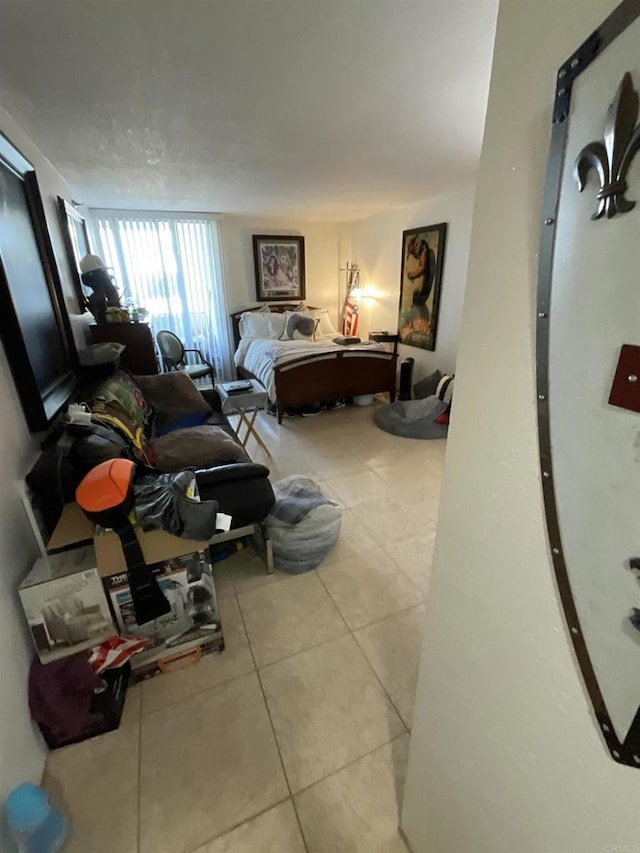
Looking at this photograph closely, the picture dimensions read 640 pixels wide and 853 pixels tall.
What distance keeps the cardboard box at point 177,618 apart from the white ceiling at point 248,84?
188cm

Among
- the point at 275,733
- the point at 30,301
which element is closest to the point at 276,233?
the point at 30,301

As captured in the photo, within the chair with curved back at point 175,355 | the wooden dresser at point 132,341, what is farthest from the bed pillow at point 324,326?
the wooden dresser at point 132,341

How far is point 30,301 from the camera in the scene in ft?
5.14

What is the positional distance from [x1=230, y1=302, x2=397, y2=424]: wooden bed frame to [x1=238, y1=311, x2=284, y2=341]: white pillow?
1196 millimetres

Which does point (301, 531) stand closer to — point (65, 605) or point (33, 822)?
point (65, 605)

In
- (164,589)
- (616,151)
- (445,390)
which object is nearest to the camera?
(616,151)

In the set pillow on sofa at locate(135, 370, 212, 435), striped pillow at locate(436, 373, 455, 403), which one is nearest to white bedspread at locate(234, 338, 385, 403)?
striped pillow at locate(436, 373, 455, 403)

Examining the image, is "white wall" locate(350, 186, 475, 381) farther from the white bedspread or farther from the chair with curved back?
the chair with curved back

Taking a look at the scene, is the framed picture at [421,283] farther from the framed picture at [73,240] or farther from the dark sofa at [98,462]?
the framed picture at [73,240]

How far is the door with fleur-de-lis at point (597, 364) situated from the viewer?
37cm

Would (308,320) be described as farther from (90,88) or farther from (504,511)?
(504,511)

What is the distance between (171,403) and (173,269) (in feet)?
9.40

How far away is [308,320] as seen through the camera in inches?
198

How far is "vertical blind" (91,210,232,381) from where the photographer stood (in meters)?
4.56
